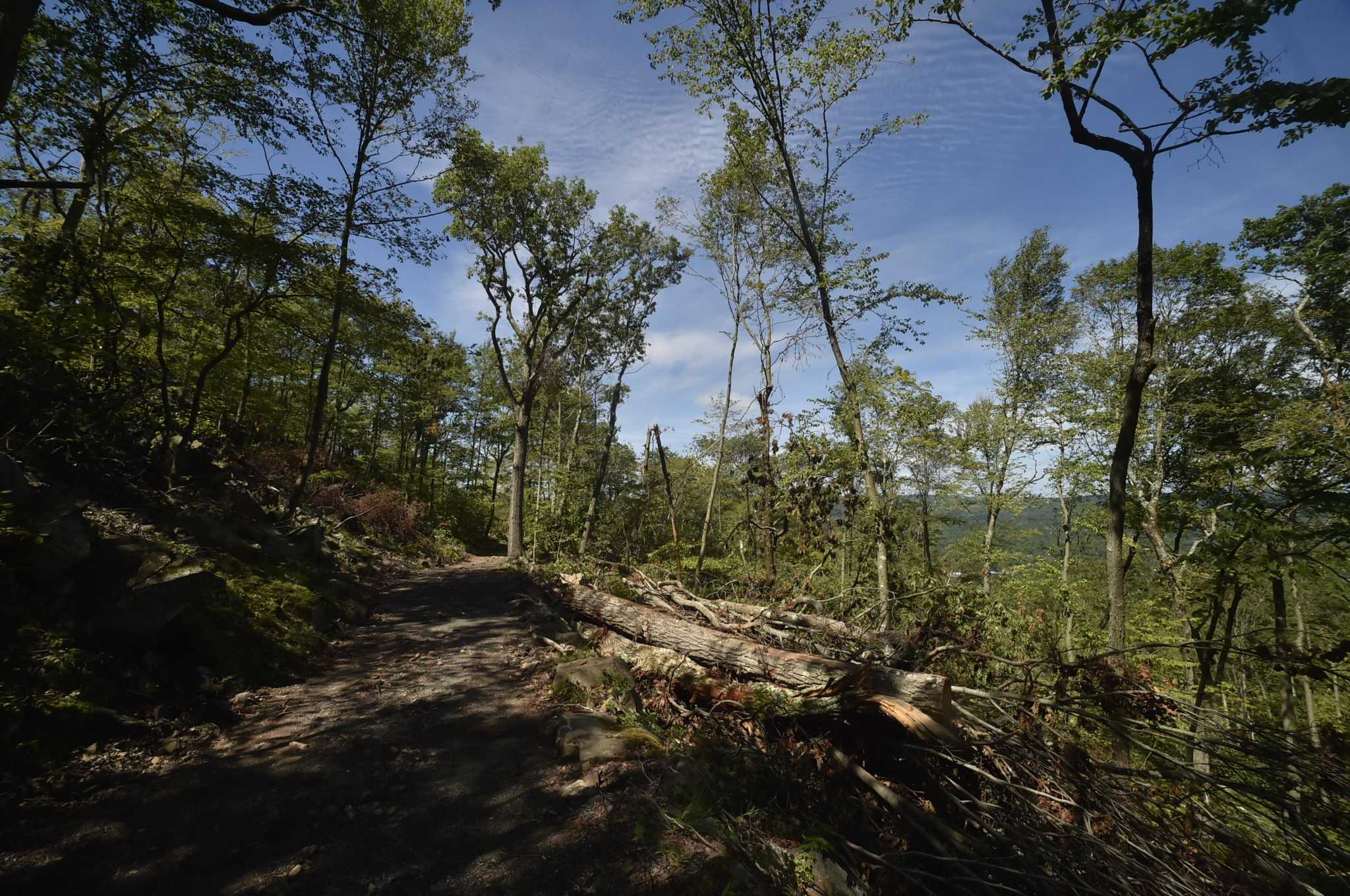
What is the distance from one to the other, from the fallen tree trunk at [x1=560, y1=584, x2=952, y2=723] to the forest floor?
1.89m

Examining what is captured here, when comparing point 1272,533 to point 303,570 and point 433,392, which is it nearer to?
point 303,570

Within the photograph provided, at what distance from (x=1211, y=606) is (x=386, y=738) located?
863 cm

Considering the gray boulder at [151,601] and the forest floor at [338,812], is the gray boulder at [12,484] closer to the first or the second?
the gray boulder at [151,601]

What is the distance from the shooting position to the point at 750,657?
5355mm

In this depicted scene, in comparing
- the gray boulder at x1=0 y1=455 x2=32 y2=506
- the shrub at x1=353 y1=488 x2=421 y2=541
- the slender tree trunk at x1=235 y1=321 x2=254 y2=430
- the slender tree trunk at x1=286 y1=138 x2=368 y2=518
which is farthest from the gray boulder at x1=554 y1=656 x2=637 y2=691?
the shrub at x1=353 y1=488 x2=421 y2=541

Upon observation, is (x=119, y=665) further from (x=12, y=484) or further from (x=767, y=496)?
(x=767, y=496)

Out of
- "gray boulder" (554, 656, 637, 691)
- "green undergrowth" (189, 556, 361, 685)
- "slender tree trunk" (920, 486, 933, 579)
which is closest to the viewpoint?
"green undergrowth" (189, 556, 361, 685)

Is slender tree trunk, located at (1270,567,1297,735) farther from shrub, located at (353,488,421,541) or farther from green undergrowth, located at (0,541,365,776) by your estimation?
shrub, located at (353,488,421,541)

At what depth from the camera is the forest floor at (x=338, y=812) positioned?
2.69 m

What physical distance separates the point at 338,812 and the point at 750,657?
12.8 feet

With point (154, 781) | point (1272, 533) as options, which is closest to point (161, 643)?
point (154, 781)

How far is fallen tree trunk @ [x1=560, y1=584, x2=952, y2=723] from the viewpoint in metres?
3.90

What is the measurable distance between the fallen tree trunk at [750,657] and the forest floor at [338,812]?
6.19 feet

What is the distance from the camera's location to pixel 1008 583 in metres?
14.4
